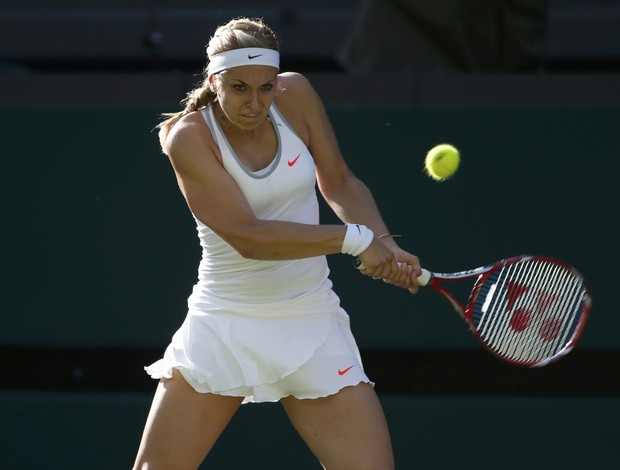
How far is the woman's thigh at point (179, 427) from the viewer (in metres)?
3.23

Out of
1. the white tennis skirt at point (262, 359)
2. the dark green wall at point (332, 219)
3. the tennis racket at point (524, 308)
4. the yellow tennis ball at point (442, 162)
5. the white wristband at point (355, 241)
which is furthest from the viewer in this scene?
the dark green wall at point (332, 219)

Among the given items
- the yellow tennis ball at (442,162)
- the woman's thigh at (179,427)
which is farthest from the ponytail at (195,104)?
the yellow tennis ball at (442,162)

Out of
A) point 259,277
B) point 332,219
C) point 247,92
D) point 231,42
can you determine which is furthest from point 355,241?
point 332,219

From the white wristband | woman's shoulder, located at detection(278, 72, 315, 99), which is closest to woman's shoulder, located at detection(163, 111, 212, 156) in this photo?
woman's shoulder, located at detection(278, 72, 315, 99)

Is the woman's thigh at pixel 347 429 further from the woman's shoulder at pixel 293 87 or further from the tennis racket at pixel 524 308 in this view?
the woman's shoulder at pixel 293 87

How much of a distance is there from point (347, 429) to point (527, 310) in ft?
2.17

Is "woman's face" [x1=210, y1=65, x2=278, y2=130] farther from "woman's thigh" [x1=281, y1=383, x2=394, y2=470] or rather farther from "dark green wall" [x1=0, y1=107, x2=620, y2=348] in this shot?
"dark green wall" [x1=0, y1=107, x2=620, y2=348]

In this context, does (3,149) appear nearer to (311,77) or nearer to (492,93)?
(311,77)

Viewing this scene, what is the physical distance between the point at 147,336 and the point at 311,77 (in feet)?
4.07

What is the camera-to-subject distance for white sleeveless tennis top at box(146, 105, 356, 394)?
10.8ft

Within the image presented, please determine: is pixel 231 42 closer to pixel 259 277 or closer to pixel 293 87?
pixel 293 87

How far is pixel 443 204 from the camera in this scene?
15.0 feet

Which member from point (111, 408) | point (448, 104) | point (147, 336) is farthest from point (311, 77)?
A: point (111, 408)

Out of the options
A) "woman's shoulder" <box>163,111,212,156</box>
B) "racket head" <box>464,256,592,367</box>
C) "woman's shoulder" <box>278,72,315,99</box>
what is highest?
"woman's shoulder" <box>278,72,315,99</box>
